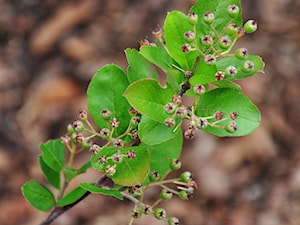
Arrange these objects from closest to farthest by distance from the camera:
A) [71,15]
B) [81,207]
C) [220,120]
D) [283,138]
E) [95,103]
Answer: [220,120], [95,103], [81,207], [283,138], [71,15]

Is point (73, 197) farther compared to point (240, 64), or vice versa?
point (73, 197)

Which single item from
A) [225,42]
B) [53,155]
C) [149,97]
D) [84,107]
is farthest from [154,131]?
[84,107]

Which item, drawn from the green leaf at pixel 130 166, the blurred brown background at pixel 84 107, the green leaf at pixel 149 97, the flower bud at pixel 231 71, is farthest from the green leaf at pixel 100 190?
the blurred brown background at pixel 84 107

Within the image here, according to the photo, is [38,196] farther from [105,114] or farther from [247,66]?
[247,66]

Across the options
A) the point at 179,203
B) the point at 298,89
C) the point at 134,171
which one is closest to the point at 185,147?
the point at 179,203

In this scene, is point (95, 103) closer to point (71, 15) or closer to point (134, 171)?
point (134, 171)

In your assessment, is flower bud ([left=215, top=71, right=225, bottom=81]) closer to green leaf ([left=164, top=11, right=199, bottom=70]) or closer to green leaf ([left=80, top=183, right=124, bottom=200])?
green leaf ([left=164, top=11, right=199, bottom=70])
